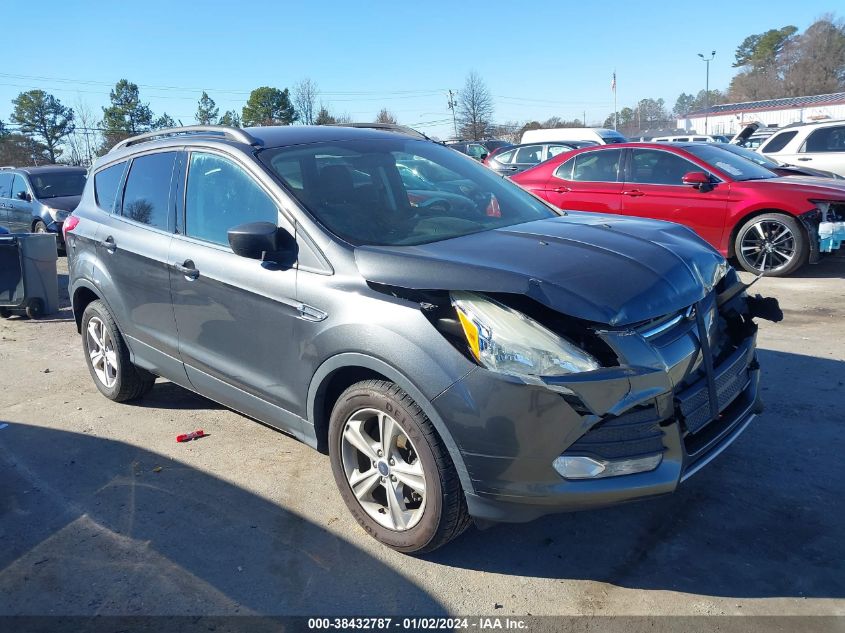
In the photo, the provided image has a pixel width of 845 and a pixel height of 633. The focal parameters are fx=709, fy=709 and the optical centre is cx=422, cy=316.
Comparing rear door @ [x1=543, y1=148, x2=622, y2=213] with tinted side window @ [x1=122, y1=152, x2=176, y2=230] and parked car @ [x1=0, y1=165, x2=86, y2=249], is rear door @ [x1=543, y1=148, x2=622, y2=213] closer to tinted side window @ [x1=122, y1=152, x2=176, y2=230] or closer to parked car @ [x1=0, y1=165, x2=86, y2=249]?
tinted side window @ [x1=122, y1=152, x2=176, y2=230]

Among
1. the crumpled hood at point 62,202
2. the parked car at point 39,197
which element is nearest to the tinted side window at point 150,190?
the parked car at point 39,197

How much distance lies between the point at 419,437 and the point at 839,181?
812cm

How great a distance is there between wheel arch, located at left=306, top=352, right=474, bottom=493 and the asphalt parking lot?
517 millimetres

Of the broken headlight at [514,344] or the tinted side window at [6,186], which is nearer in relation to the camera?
the broken headlight at [514,344]

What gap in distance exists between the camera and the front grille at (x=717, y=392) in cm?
287

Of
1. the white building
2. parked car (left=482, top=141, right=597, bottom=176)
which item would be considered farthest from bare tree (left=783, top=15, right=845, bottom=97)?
parked car (left=482, top=141, right=597, bottom=176)

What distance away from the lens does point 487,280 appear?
2812 millimetres

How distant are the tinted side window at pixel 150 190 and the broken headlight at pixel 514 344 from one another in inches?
94.7

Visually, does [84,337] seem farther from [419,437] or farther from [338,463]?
[419,437]

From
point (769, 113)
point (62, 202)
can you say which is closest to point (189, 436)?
point (62, 202)

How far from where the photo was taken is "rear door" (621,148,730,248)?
28.3ft

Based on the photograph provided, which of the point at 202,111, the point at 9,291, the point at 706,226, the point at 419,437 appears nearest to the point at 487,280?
the point at 419,437

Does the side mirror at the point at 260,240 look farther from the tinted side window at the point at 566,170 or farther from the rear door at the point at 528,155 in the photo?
the rear door at the point at 528,155

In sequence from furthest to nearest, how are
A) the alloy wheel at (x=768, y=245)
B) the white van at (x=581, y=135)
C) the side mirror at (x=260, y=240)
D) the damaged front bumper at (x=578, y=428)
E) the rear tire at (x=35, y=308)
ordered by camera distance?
the white van at (x=581, y=135)
the rear tire at (x=35, y=308)
the alloy wheel at (x=768, y=245)
the side mirror at (x=260, y=240)
the damaged front bumper at (x=578, y=428)
